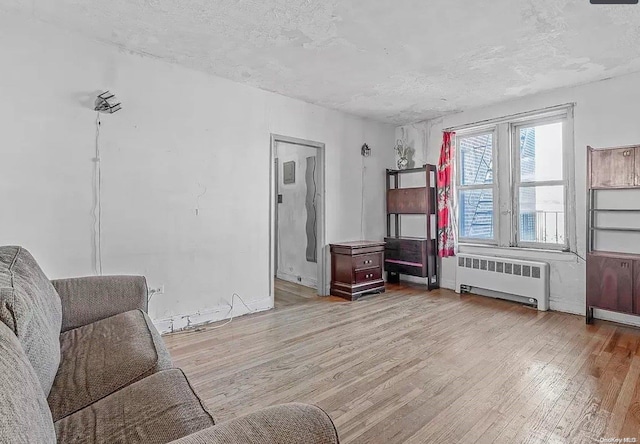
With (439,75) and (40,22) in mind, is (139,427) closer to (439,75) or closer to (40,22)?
(40,22)

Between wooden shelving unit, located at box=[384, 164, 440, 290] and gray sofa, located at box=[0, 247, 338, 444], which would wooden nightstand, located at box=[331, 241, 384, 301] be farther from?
gray sofa, located at box=[0, 247, 338, 444]

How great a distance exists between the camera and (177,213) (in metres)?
3.31

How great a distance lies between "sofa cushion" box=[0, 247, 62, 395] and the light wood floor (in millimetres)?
938

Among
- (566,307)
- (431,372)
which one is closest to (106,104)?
(431,372)

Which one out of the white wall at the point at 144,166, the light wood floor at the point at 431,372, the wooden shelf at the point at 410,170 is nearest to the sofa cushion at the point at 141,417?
the light wood floor at the point at 431,372

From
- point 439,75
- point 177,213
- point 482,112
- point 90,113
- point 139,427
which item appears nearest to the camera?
point 139,427

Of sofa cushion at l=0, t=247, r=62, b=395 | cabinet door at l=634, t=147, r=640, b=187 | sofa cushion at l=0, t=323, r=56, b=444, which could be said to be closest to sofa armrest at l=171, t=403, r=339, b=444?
sofa cushion at l=0, t=323, r=56, b=444

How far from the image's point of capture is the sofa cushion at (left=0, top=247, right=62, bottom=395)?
3.29 feet

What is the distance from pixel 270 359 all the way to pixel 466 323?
1993 millimetres

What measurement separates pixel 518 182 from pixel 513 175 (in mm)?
107

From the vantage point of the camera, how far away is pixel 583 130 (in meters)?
3.73

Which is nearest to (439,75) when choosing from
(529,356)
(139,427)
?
(529,356)

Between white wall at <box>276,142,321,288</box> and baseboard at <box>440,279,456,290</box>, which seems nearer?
baseboard at <box>440,279,456,290</box>

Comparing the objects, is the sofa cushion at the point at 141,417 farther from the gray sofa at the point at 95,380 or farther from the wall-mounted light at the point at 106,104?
the wall-mounted light at the point at 106,104
